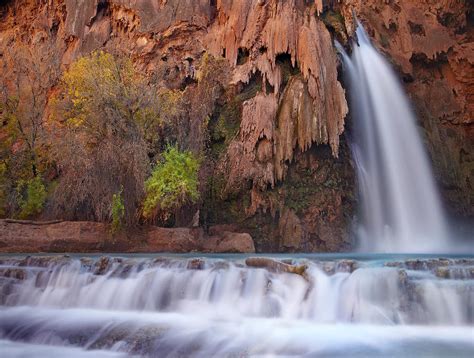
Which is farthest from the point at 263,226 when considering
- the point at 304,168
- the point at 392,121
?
the point at 392,121

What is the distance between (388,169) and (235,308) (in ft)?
42.6

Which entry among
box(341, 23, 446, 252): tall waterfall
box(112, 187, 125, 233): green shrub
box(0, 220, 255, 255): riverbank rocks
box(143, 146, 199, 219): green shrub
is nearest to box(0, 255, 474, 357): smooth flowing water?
box(0, 220, 255, 255): riverbank rocks

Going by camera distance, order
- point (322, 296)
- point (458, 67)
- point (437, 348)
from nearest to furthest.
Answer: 1. point (437, 348)
2. point (322, 296)
3. point (458, 67)

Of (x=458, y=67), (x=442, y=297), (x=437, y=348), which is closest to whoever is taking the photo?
(x=437, y=348)

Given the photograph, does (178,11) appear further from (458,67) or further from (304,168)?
(458,67)

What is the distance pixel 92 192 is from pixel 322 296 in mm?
10350

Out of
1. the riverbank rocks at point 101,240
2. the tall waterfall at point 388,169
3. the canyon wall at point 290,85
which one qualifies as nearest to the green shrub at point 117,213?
the riverbank rocks at point 101,240

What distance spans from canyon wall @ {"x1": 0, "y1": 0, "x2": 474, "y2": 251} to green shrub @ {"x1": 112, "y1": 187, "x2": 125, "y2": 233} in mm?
3225

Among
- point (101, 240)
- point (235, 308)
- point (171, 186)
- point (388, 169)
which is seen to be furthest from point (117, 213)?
point (388, 169)

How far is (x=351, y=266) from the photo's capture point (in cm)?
1023

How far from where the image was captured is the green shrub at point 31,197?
63.0 feet

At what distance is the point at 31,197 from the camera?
63.7 ft

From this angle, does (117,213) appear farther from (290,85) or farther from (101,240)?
(290,85)

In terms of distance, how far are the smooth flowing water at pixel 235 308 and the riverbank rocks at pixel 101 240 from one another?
4.82 metres
